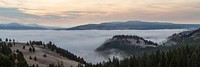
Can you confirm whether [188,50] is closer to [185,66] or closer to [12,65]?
[185,66]

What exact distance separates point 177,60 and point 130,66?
28222mm

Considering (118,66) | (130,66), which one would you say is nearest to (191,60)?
(130,66)

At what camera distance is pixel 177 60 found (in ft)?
488

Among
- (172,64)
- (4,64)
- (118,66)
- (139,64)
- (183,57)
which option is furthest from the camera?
(118,66)

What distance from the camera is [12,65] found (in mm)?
69562

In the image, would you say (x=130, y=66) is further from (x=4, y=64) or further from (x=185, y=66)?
(x=4, y=64)

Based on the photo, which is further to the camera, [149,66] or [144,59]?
[144,59]

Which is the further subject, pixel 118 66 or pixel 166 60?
pixel 118 66

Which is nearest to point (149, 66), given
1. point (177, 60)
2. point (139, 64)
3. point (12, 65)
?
point (139, 64)

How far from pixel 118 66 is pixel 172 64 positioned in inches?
1793

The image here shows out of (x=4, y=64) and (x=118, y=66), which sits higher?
(x=4, y=64)

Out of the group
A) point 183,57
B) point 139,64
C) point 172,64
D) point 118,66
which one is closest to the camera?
point 172,64

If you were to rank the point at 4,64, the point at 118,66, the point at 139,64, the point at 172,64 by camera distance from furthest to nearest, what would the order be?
1. the point at 118,66
2. the point at 139,64
3. the point at 172,64
4. the point at 4,64

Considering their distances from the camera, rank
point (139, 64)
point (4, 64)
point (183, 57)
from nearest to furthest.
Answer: point (4, 64) → point (183, 57) → point (139, 64)
